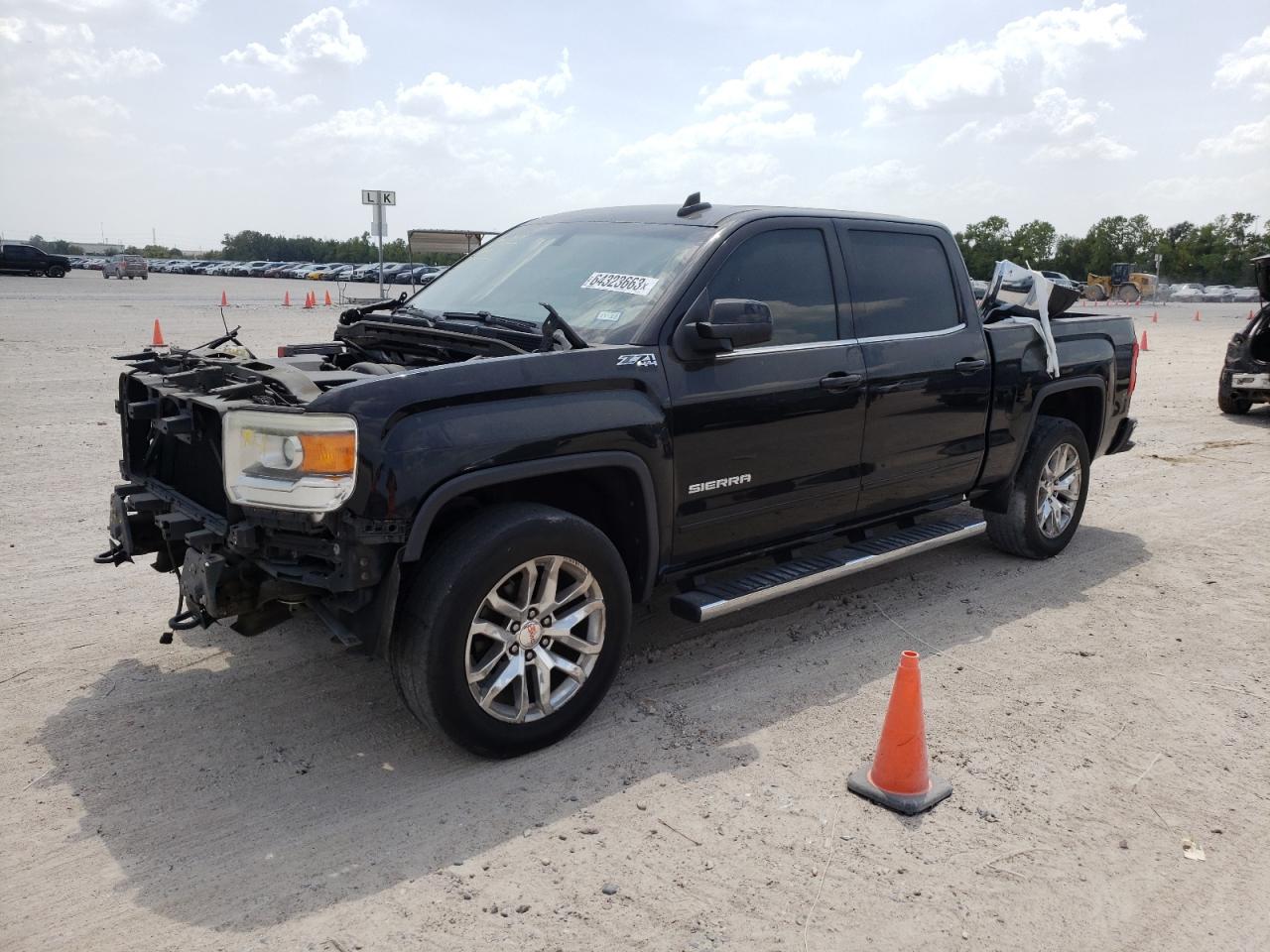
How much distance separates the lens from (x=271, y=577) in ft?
11.9

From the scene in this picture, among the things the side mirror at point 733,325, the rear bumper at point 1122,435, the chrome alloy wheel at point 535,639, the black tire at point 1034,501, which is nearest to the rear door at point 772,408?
the side mirror at point 733,325

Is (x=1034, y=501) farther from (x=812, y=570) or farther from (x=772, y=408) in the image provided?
(x=772, y=408)

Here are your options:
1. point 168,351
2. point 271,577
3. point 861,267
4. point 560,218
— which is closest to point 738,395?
point 861,267

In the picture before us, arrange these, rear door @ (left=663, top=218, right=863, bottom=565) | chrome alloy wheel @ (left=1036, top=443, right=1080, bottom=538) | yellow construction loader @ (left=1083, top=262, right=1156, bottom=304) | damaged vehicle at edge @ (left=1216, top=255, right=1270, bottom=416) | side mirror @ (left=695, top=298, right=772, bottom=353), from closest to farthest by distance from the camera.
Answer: side mirror @ (left=695, top=298, right=772, bottom=353)
rear door @ (left=663, top=218, right=863, bottom=565)
chrome alloy wheel @ (left=1036, top=443, right=1080, bottom=538)
damaged vehicle at edge @ (left=1216, top=255, right=1270, bottom=416)
yellow construction loader @ (left=1083, top=262, right=1156, bottom=304)

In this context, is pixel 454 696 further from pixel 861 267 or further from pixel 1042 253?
pixel 1042 253

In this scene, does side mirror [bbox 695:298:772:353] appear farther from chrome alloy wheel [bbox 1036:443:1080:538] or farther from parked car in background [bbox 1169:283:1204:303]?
parked car in background [bbox 1169:283:1204:303]

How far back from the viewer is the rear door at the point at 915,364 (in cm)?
503

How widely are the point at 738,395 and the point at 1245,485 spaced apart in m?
6.37

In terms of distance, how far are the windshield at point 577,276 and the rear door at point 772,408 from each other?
20 cm

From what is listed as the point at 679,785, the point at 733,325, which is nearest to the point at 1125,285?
the point at 733,325

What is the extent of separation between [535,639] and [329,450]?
1.04 meters

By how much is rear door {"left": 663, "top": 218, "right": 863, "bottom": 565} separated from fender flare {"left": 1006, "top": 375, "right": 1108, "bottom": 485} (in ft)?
5.30

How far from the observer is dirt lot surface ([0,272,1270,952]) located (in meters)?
2.97

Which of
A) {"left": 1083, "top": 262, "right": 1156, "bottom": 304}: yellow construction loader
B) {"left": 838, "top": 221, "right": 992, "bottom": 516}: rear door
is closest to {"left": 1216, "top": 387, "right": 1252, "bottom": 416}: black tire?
{"left": 838, "top": 221, "right": 992, "bottom": 516}: rear door
